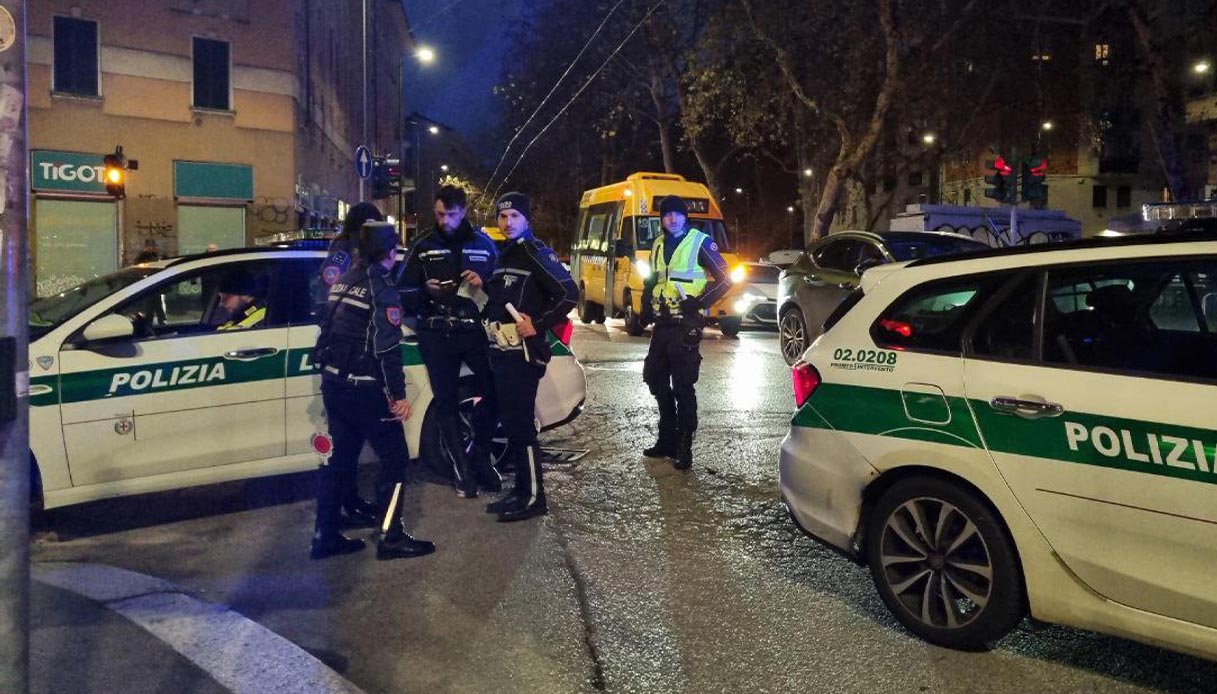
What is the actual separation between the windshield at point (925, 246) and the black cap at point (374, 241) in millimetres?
7610

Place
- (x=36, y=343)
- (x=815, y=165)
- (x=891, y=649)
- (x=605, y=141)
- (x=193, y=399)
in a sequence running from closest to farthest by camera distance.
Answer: (x=891, y=649) < (x=36, y=343) < (x=193, y=399) < (x=815, y=165) < (x=605, y=141)

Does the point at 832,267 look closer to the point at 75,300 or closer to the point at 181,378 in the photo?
the point at 181,378

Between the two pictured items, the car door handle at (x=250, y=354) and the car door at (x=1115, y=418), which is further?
the car door handle at (x=250, y=354)

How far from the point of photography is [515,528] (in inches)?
234

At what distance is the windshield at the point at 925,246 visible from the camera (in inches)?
462

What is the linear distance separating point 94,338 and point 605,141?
39.8m

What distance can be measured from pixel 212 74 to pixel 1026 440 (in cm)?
2294

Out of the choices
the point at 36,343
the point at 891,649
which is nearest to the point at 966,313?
the point at 891,649

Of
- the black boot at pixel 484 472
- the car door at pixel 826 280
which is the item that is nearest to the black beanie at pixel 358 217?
the black boot at pixel 484 472

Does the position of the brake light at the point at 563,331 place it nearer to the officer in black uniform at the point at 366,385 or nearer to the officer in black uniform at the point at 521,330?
the officer in black uniform at the point at 521,330

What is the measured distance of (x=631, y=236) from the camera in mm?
19141

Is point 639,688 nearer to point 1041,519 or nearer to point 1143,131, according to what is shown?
point 1041,519

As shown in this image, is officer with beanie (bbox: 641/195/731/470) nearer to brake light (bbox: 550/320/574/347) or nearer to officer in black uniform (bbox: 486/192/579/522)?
brake light (bbox: 550/320/574/347)

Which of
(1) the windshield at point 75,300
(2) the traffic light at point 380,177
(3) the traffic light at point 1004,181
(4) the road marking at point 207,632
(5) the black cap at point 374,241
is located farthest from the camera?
(2) the traffic light at point 380,177
